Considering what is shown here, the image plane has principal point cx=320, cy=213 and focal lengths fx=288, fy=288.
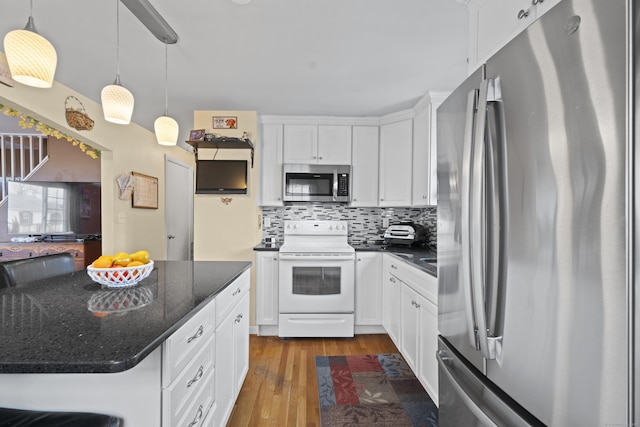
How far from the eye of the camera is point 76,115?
2.71 metres

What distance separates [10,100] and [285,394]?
289 cm

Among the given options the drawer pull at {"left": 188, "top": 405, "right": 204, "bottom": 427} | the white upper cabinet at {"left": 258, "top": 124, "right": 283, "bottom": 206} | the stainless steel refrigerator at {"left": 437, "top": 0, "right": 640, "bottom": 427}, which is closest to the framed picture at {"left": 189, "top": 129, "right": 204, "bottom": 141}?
the white upper cabinet at {"left": 258, "top": 124, "right": 283, "bottom": 206}

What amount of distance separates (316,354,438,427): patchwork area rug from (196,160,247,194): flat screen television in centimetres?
189

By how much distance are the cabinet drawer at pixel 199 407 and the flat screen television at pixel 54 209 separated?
4.09 meters

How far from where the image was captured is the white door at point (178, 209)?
4555 millimetres

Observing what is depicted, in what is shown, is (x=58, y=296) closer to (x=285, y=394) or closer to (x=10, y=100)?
(x=285, y=394)

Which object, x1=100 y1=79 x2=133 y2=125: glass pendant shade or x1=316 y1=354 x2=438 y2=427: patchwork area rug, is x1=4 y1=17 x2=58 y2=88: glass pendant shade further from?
x1=316 y1=354 x2=438 y2=427: patchwork area rug

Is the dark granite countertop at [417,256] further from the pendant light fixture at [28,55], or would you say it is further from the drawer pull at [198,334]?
the pendant light fixture at [28,55]

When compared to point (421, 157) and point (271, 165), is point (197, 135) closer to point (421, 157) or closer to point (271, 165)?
point (271, 165)

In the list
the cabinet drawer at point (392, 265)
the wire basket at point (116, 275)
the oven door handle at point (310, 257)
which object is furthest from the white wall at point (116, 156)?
the cabinet drawer at point (392, 265)

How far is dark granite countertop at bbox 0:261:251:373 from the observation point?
2.35ft

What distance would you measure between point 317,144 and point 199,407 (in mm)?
2694

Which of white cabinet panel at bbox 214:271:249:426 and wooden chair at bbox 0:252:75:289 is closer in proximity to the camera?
white cabinet panel at bbox 214:271:249:426

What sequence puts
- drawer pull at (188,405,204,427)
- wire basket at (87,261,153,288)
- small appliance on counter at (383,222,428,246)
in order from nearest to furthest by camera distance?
drawer pull at (188,405,204,427)
wire basket at (87,261,153,288)
small appliance on counter at (383,222,428,246)
